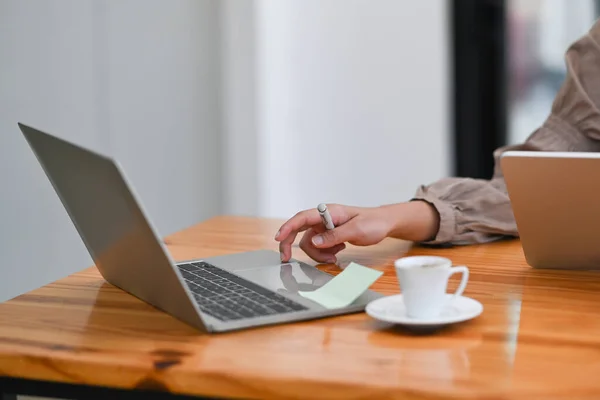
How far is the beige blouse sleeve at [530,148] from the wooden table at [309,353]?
0.34 meters

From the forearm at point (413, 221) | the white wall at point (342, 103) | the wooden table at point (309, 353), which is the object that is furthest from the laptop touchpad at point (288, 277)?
the white wall at point (342, 103)

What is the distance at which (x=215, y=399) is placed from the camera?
76 centimetres

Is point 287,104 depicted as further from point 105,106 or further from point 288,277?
point 288,277

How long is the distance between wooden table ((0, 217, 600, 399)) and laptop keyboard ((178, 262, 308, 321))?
0.04m

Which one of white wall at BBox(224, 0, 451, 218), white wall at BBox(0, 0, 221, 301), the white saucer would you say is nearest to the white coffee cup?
the white saucer

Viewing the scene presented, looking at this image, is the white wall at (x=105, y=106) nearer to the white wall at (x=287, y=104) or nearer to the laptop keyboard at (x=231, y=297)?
the white wall at (x=287, y=104)

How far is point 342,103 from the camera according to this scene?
3.25 meters

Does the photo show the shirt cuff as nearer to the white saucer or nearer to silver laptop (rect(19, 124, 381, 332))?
silver laptop (rect(19, 124, 381, 332))

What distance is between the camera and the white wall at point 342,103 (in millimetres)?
3162

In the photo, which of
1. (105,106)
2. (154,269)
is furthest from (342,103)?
(154,269)

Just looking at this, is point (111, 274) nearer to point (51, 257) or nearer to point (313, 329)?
point (313, 329)

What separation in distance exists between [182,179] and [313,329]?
2152 millimetres

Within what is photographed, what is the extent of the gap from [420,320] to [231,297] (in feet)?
0.81

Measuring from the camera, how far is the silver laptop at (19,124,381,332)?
84cm
